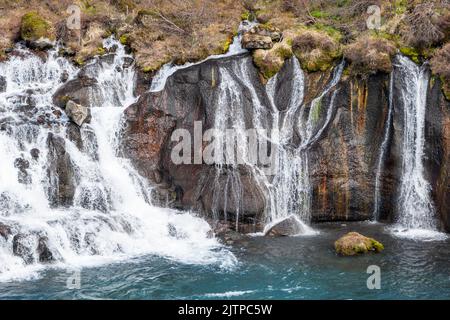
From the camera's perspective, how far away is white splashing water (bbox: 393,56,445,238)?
71.3 feet

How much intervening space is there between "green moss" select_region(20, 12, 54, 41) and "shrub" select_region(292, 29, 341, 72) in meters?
13.2

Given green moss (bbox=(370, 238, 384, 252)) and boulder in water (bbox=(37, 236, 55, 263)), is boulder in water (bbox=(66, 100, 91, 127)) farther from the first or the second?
green moss (bbox=(370, 238, 384, 252))

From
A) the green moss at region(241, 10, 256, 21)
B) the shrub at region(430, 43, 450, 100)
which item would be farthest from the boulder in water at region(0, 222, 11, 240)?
the green moss at region(241, 10, 256, 21)

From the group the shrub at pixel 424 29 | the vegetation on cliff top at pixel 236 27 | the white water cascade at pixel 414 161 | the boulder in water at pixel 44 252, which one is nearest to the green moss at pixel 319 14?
the vegetation on cliff top at pixel 236 27

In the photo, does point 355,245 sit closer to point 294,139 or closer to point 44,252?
point 294,139

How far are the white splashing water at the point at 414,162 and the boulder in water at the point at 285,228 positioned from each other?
4009mm

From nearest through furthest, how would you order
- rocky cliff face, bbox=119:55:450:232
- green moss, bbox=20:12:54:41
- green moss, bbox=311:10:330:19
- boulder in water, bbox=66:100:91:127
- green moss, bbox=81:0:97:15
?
rocky cliff face, bbox=119:55:450:232
boulder in water, bbox=66:100:91:127
green moss, bbox=20:12:54:41
green moss, bbox=311:10:330:19
green moss, bbox=81:0:97:15

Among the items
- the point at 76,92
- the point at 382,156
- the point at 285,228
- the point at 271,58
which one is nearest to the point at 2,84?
the point at 76,92

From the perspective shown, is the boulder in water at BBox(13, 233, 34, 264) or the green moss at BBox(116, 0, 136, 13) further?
the green moss at BBox(116, 0, 136, 13)

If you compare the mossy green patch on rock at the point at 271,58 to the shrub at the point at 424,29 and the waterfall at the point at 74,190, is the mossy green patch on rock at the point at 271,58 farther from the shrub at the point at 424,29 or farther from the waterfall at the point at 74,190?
the waterfall at the point at 74,190

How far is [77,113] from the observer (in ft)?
75.5

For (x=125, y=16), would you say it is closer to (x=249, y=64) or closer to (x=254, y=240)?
(x=249, y=64)

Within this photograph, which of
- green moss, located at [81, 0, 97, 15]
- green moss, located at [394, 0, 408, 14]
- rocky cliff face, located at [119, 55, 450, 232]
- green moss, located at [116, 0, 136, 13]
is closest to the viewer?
rocky cliff face, located at [119, 55, 450, 232]
